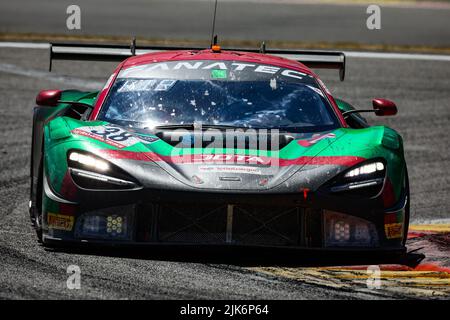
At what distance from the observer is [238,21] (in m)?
21.6

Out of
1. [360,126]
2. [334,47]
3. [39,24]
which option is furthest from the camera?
[39,24]

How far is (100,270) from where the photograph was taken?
6.79m

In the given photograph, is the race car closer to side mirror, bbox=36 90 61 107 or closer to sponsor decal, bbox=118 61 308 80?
sponsor decal, bbox=118 61 308 80

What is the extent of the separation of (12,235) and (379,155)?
2400 millimetres

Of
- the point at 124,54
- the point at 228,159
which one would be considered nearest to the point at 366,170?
the point at 228,159

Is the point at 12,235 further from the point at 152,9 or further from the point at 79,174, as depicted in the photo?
the point at 152,9

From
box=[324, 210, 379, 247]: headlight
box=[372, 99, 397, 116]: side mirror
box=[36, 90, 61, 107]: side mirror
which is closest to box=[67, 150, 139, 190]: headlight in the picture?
box=[324, 210, 379, 247]: headlight

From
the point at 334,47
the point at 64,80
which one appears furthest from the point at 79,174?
the point at 334,47

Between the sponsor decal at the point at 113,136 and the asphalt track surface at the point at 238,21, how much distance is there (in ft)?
38.1

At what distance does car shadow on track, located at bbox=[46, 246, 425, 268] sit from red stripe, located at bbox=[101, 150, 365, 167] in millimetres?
500

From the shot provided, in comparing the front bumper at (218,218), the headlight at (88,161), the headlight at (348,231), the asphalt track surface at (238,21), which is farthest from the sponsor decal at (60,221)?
the asphalt track surface at (238,21)

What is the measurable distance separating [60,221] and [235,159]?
104cm

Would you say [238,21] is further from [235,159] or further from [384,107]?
[235,159]

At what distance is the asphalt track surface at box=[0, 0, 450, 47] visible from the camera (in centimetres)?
1977
